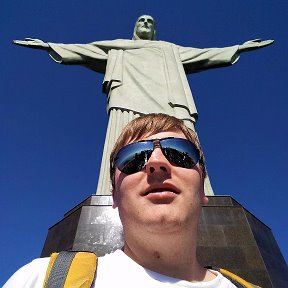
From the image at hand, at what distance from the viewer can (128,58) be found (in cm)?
864

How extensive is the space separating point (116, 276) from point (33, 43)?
820 centimetres

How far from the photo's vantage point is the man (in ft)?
4.62

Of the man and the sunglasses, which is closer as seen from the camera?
the man

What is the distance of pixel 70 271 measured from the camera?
4.08 ft

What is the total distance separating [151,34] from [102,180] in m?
5.43

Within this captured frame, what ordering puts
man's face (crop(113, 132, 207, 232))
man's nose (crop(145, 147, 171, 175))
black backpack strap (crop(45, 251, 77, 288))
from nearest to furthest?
black backpack strap (crop(45, 251, 77, 288)) < man's face (crop(113, 132, 207, 232)) < man's nose (crop(145, 147, 171, 175))

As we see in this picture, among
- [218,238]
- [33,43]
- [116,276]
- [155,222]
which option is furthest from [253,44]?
[116,276]

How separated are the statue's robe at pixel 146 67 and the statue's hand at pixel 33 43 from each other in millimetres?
218

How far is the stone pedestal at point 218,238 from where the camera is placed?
13.3 feet

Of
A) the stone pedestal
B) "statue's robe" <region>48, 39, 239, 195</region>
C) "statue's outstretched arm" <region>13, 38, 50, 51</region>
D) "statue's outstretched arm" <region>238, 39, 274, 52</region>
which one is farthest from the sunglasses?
"statue's outstretched arm" <region>238, 39, 274, 52</region>

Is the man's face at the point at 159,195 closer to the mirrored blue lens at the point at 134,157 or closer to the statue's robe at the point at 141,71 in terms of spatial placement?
the mirrored blue lens at the point at 134,157

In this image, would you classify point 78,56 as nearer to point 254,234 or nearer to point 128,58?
point 128,58

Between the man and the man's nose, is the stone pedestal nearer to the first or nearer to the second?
the man


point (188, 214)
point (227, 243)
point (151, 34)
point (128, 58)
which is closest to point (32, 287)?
point (188, 214)
